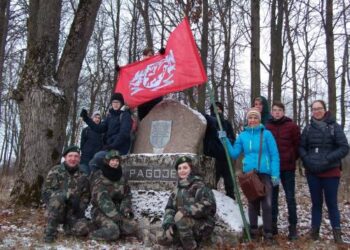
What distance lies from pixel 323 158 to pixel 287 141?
0.59 m

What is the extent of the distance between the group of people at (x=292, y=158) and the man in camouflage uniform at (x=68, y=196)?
7.13ft

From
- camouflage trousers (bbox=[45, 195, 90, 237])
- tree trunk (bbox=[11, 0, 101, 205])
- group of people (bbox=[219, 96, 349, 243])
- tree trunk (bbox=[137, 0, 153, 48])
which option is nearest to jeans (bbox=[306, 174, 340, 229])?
group of people (bbox=[219, 96, 349, 243])

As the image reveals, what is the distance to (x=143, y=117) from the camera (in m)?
8.25

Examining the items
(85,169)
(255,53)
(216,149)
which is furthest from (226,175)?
(255,53)

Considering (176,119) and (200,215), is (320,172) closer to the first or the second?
(200,215)

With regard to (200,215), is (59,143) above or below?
above

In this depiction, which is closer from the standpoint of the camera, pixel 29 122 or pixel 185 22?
pixel 185 22

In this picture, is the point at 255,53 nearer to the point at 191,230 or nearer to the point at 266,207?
the point at 266,207

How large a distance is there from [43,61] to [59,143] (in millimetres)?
1603

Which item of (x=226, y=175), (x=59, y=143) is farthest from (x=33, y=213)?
(x=226, y=175)

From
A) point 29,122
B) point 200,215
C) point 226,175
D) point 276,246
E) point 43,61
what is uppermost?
point 43,61

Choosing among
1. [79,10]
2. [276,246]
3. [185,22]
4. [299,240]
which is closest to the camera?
[276,246]

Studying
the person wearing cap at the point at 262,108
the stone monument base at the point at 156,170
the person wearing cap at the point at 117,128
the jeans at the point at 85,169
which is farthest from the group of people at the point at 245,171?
the stone monument base at the point at 156,170

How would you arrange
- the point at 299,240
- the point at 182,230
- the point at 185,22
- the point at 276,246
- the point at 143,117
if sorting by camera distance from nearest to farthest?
the point at 182,230
the point at 276,246
the point at 299,240
the point at 185,22
the point at 143,117
